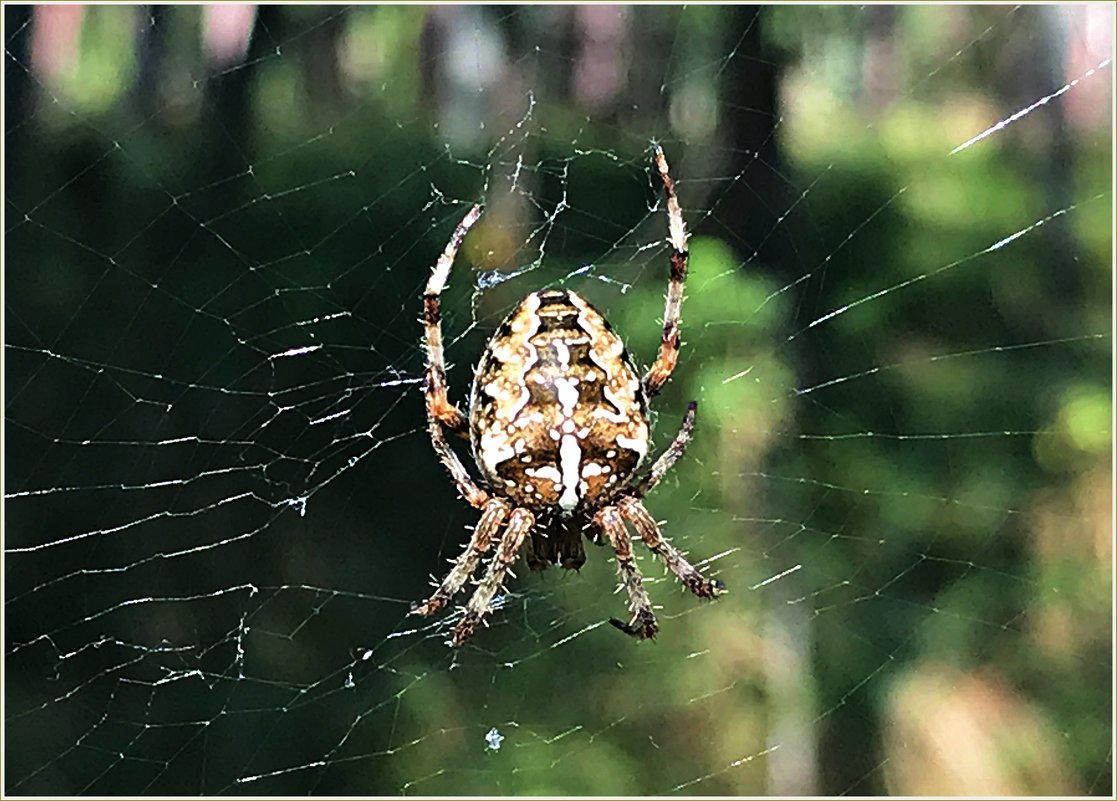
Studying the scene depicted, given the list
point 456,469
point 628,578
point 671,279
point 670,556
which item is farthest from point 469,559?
point 671,279

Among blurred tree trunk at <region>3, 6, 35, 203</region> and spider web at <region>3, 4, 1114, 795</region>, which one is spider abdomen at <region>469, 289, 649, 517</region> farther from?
blurred tree trunk at <region>3, 6, 35, 203</region>

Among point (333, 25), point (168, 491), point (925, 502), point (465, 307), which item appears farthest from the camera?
point (925, 502)

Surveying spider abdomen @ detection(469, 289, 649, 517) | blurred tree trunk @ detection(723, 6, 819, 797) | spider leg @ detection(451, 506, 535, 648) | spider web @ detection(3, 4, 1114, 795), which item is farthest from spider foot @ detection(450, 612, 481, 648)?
blurred tree trunk @ detection(723, 6, 819, 797)

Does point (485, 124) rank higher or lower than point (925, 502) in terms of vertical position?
higher

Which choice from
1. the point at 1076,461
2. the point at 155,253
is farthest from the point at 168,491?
the point at 1076,461

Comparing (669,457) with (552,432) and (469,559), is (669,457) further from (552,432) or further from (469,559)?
(469,559)

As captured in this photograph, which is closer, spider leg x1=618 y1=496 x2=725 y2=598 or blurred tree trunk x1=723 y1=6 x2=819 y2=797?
spider leg x1=618 y1=496 x2=725 y2=598

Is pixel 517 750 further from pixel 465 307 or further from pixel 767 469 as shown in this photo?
pixel 465 307
